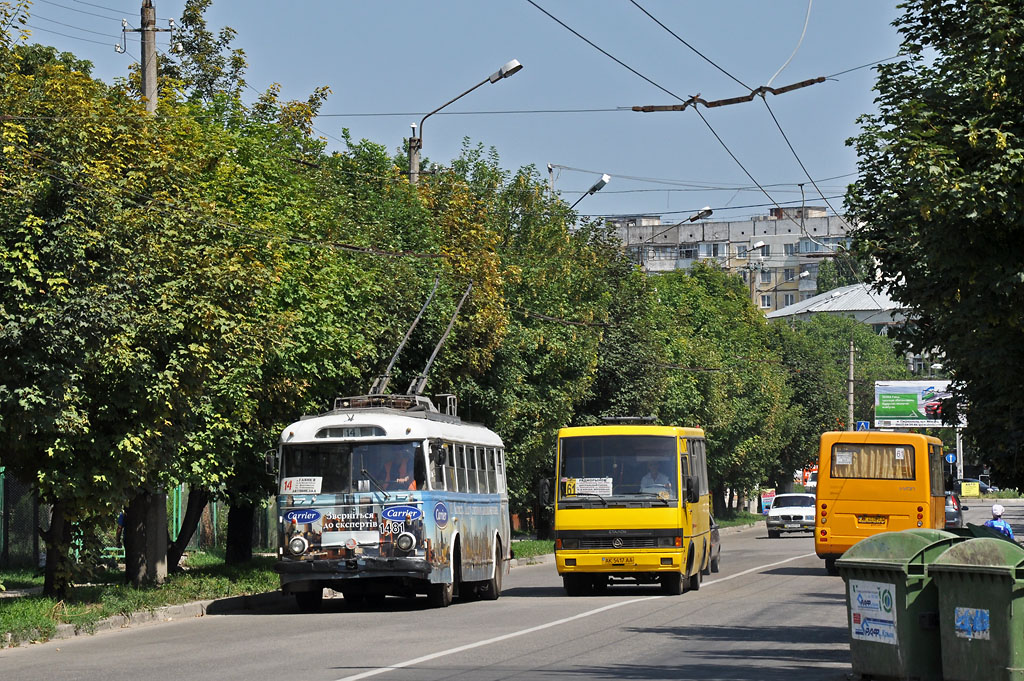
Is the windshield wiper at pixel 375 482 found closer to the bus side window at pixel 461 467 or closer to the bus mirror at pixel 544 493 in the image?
the bus side window at pixel 461 467

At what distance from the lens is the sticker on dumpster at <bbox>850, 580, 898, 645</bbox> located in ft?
39.7

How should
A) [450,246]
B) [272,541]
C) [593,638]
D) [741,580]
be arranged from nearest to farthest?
[593,638] → [741,580] → [450,246] → [272,541]

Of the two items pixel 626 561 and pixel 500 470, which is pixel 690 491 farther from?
pixel 500 470

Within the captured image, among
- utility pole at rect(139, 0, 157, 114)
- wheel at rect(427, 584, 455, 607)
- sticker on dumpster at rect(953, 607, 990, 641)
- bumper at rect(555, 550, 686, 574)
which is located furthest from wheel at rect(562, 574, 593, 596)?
sticker on dumpster at rect(953, 607, 990, 641)

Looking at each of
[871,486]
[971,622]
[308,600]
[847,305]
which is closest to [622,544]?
[308,600]

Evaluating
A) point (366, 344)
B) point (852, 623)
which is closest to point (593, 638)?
point (852, 623)

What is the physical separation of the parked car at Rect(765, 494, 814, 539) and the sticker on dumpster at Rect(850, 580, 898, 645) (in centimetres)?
4445

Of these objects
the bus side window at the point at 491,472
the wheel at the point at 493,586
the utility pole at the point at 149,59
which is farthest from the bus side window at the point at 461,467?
the utility pole at the point at 149,59

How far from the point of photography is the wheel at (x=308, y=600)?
74.4 ft

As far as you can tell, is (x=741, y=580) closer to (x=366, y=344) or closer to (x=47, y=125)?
(x=366, y=344)

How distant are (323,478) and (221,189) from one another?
16.0ft

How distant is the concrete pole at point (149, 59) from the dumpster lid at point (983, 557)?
1348 centimetres

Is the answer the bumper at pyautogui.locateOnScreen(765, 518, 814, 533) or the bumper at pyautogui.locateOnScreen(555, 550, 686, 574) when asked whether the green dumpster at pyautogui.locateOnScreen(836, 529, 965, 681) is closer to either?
the bumper at pyautogui.locateOnScreen(555, 550, 686, 574)

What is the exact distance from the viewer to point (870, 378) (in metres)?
115
